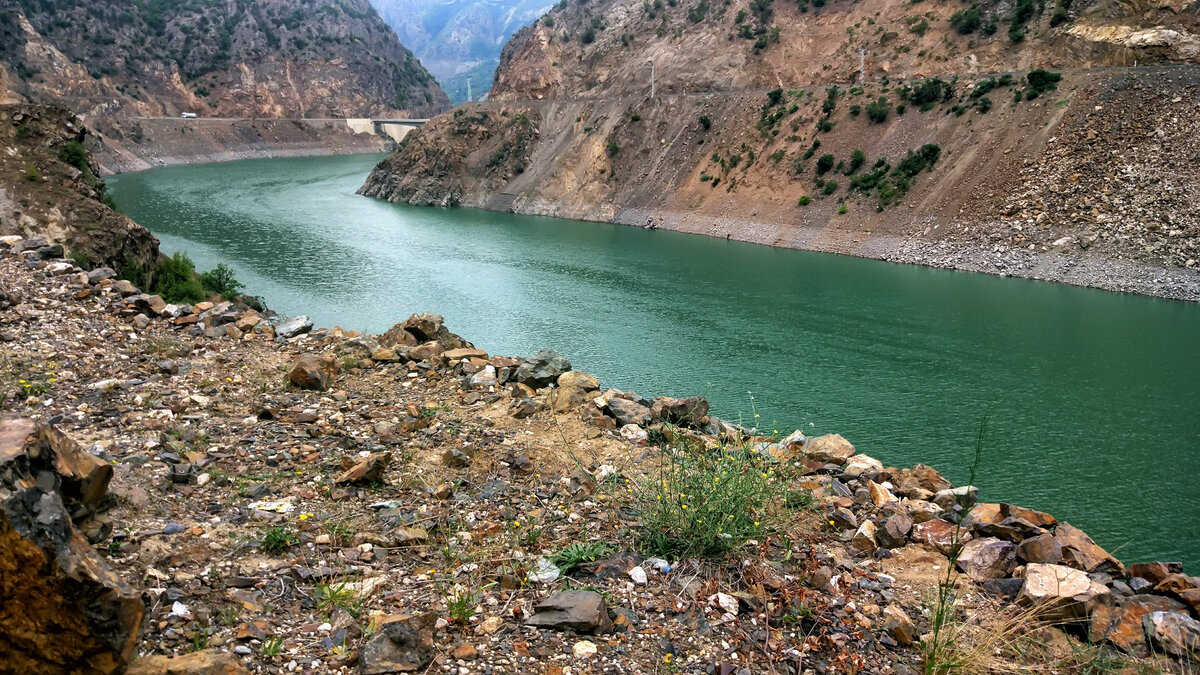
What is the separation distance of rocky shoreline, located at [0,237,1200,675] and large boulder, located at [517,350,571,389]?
4.90 feet

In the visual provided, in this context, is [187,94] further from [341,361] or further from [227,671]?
[227,671]

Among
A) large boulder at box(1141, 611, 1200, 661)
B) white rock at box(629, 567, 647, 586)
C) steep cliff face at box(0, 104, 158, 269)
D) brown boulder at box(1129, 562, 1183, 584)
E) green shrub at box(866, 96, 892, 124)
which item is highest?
green shrub at box(866, 96, 892, 124)

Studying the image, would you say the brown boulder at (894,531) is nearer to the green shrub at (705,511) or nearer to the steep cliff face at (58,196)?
the green shrub at (705,511)

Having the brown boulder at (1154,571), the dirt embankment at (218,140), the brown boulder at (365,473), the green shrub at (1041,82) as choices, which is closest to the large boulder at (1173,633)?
the brown boulder at (1154,571)

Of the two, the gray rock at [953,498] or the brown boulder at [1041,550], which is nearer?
the brown boulder at [1041,550]

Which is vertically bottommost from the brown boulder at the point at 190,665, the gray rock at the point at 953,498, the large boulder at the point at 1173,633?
the gray rock at the point at 953,498

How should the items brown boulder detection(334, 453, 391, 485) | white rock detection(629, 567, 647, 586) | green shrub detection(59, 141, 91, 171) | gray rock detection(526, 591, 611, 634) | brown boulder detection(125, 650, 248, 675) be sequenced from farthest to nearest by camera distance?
green shrub detection(59, 141, 91, 171) < brown boulder detection(334, 453, 391, 485) < white rock detection(629, 567, 647, 586) < gray rock detection(526, 591, 611, 634) < brown boulder detection(125, 650, 248, 675)

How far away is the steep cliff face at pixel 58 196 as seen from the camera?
1675 cm

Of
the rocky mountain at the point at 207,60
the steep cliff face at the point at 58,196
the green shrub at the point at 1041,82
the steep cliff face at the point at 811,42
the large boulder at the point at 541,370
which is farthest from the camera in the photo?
the rocky mountain at the point at 207,60

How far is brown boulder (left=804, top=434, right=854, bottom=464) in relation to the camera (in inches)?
420

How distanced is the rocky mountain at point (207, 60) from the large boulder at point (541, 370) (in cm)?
9283

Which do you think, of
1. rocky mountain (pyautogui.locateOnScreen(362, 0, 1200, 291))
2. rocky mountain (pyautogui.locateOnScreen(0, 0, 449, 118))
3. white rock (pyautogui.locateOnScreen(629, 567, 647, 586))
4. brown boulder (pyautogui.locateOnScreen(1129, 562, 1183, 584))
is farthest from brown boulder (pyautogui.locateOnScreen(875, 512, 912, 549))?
rocky mountain (pyautogui.locateOnScreen(0, 0, 449, 118))

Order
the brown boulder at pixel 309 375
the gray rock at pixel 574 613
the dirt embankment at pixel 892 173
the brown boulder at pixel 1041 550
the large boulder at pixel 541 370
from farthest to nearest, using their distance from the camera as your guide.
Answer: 1. the dirt embankment at pixel 892 173
2. the large boulder at pixel 541 370
3. the brown boulder at pixel 309 375
4. the brown boulder at pixel 1041 550
5. the gray rock at pixel 574 613

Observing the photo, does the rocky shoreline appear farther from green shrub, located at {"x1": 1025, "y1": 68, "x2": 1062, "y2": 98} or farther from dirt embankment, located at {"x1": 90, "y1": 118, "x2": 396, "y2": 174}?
dirt embankment, located at {"x1": 90, "y1": 118, "x2": 396, "y2": 174}
